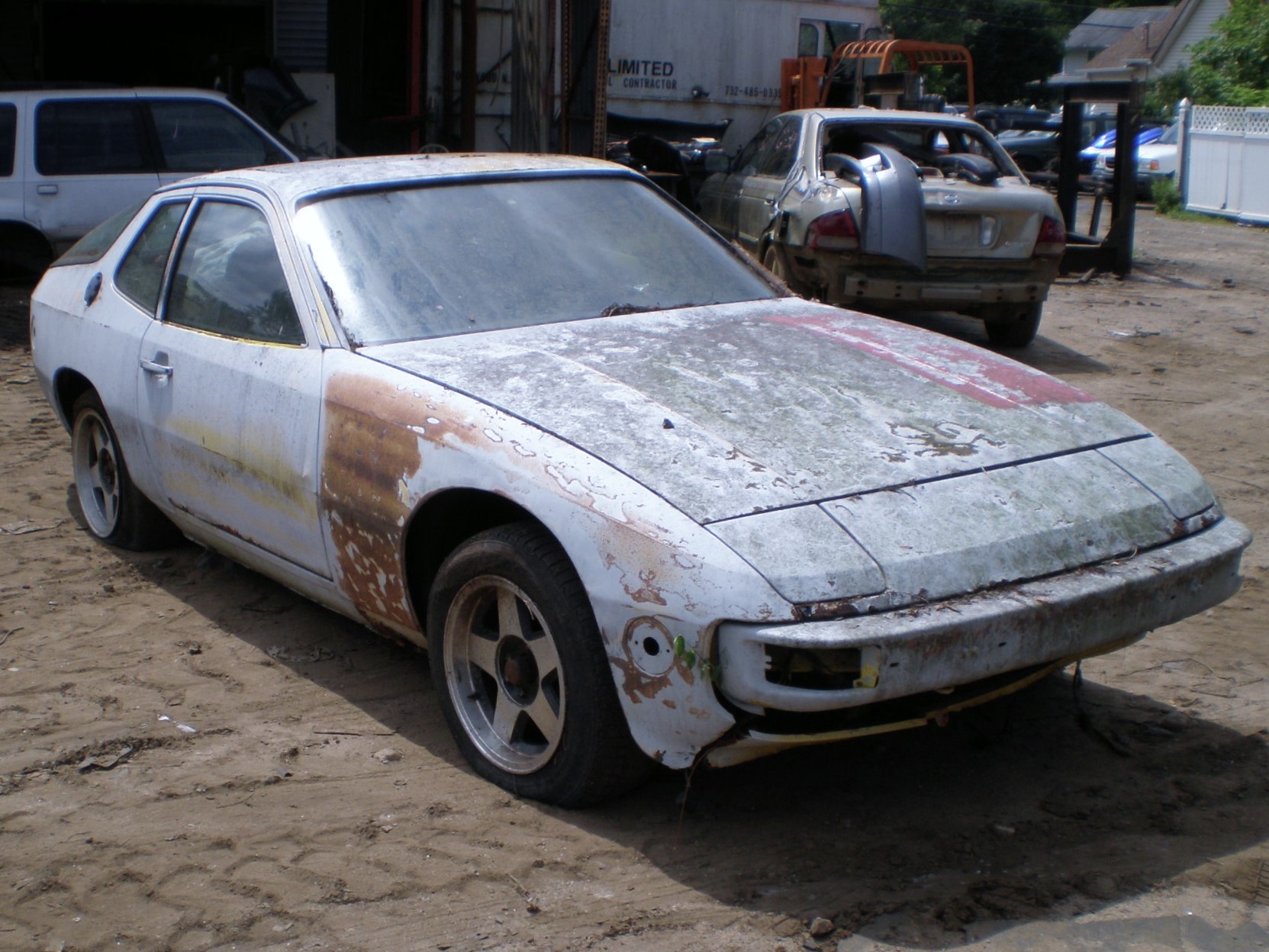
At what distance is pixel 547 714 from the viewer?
3174mm

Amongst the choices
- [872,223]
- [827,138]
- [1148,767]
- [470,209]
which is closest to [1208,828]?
[1148,767]

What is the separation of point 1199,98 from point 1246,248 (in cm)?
1625

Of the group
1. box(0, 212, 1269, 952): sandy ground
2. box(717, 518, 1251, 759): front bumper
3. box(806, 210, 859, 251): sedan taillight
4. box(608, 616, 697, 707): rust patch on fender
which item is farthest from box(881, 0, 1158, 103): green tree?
box(608, 616, 697, 707): rust patch on fender

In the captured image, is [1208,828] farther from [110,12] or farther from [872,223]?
[110,12]

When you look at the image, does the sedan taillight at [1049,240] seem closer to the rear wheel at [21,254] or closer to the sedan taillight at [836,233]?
the sedan taillight at [836,233]

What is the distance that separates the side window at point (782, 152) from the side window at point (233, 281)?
5.55 metres

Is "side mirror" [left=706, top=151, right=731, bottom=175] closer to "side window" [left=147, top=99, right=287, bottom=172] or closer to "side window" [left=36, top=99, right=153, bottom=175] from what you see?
"side window" [left=147, top=99, right=287, bottom=172]

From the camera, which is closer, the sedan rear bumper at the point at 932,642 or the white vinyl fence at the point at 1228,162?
the sedan rear bumper at the point at 932,642

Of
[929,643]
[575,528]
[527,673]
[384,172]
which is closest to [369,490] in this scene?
[527,673]

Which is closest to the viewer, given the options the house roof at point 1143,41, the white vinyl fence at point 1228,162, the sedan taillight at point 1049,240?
the sedan taillight at point 1049,240

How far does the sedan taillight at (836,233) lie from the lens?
328 inches

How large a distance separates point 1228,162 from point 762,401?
66.2ft

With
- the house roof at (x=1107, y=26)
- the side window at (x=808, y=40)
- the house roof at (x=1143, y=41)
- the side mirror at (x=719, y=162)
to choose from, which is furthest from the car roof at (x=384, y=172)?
the house roof at (x=1107, y=26)

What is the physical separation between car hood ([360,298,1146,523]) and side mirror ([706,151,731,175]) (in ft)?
22.2
